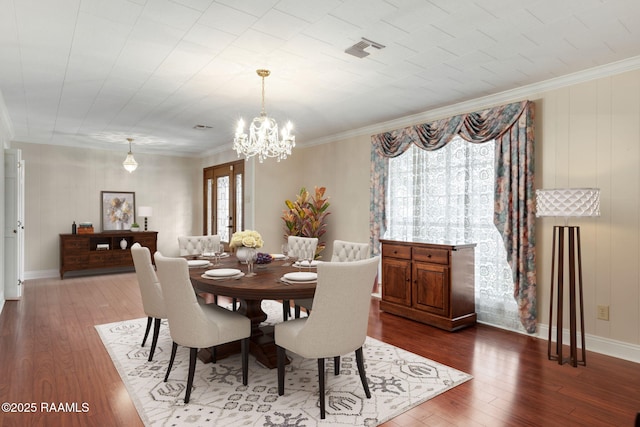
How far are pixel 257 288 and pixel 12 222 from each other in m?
4.58

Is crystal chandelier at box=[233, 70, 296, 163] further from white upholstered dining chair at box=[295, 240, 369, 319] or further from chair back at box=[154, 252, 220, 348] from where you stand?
chair back at box=[154, 252, 220, 348]

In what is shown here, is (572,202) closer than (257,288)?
No

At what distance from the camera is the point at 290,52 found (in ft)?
9.89

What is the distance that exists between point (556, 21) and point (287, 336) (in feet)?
9.22

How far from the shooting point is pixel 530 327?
378cm

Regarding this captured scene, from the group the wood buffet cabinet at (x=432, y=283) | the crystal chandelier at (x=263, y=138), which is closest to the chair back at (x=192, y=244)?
the crystal chandelier at (x=263, y=138)

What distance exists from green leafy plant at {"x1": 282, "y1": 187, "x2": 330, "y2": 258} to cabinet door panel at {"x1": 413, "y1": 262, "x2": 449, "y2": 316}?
210 centimetres

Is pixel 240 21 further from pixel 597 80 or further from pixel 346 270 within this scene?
pixel 597 80

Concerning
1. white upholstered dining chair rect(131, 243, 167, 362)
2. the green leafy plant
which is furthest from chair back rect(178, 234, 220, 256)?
the green leafy plant

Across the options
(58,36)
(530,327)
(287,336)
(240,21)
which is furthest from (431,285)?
(58,36)

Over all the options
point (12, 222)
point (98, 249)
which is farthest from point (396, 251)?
point (98, 249)

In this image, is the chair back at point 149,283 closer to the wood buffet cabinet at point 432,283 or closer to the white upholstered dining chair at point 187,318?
the white upholstered dining chair at point 187,318

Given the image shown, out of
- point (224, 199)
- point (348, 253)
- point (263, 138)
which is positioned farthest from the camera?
point (224, 199)

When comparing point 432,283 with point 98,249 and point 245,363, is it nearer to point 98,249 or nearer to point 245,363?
point 245,363
